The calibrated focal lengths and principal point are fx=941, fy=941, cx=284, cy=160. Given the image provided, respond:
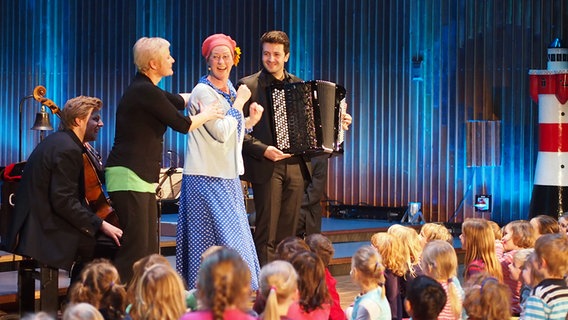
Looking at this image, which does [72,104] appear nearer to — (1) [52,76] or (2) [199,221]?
(2) [199,221]

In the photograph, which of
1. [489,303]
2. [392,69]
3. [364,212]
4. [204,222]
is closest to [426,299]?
[489,303]

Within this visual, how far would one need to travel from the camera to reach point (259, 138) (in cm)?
546

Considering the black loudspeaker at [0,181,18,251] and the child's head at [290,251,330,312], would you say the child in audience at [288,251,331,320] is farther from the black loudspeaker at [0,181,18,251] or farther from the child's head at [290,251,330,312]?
the black loudspeaker at [0,181,18,251]

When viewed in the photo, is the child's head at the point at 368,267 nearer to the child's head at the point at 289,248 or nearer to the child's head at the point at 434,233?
the child's head at the point at 289,248

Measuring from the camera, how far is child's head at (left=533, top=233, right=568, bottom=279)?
13.2ft

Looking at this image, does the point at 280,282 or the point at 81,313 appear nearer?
the point at 81,313

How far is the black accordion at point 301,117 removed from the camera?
17.7 ft

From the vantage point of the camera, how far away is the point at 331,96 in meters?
5.57

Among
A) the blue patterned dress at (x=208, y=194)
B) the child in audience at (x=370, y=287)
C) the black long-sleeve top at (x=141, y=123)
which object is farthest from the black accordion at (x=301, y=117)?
the child in audience at (x=370, y=287)

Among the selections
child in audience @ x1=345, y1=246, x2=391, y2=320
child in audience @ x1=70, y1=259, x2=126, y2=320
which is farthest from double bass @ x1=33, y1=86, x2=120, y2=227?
child in audience @ x1=345, y1=246, x2=391, y2=320

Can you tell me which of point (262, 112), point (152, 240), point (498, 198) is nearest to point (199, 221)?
point (152, 240)

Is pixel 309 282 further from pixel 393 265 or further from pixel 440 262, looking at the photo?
pixel 393 265

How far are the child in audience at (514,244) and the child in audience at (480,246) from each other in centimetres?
25

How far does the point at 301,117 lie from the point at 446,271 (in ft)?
4.91
